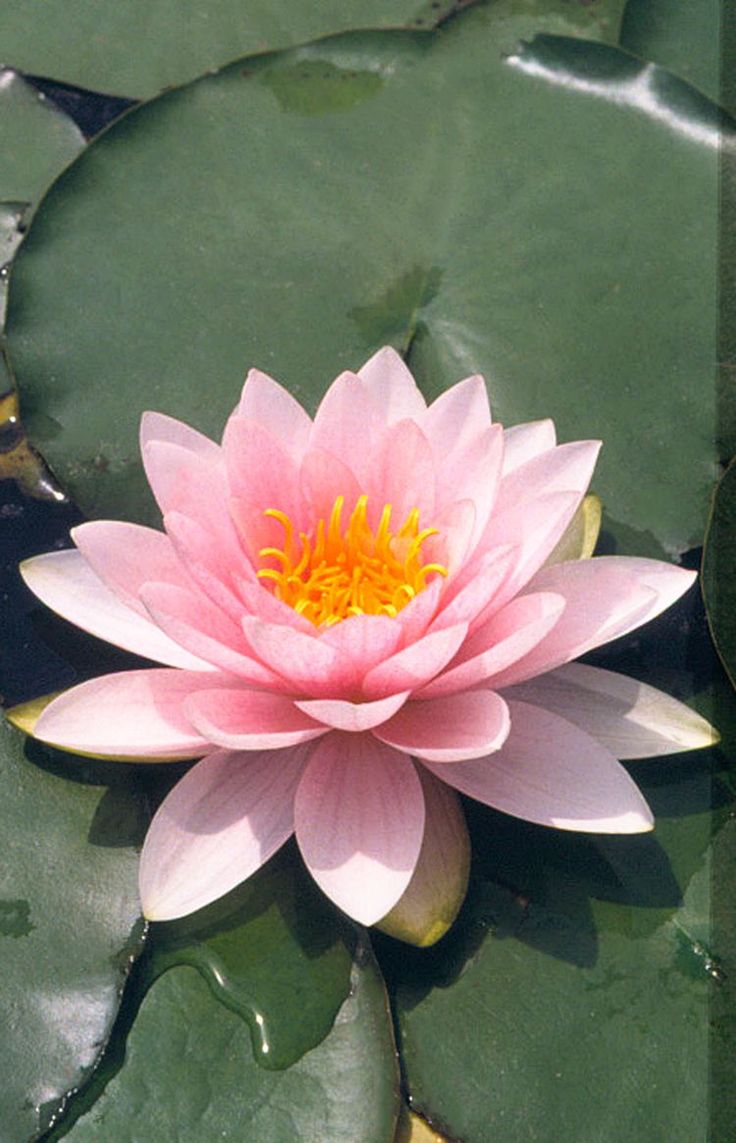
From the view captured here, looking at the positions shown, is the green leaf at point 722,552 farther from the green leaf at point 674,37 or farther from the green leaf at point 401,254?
the green leaf at point 674,37

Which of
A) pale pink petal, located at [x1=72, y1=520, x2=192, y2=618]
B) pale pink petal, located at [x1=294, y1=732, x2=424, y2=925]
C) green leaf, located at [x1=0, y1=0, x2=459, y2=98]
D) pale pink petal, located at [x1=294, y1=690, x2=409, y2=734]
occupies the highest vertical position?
green leaf, located at [x1=0, y1=0, x2=459, y2=98]

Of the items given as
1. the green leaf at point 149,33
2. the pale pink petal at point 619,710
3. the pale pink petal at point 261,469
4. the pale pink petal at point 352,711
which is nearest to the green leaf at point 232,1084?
the pale pink petal at point 352,711

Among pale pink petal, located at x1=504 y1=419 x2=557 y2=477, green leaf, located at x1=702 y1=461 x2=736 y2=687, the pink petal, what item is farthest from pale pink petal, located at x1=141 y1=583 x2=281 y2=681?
green leaf, located at x1=702 y1=461 x2=736 y2=687

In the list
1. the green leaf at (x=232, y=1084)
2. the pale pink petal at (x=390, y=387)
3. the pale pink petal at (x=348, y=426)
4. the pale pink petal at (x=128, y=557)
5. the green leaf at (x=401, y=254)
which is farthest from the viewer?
the green leaf at (x=401, y=254)

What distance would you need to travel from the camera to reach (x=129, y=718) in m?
1.95

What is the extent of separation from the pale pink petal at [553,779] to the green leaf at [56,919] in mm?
637

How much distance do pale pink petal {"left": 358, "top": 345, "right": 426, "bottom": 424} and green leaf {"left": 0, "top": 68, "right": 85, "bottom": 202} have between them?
4.18 feet

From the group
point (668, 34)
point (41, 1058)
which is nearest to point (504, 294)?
point (668, 34)

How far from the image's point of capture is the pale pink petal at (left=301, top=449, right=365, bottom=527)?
200 centimetres

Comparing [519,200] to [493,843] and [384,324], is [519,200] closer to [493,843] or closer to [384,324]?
[384,324]

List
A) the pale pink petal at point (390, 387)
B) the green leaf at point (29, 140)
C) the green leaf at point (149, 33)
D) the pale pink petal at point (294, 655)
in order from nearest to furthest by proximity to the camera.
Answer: the pale pink petal at point (294, 655), the pale pink petal at point (390, 387), the green leaf at point (29, 140), the green leaf at point (149, 33)

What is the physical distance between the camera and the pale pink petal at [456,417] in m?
2.08

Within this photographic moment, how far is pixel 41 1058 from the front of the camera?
182cm

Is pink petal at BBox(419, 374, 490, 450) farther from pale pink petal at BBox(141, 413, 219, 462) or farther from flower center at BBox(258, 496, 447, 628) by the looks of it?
pale pink petal at BBox(141, 413, 219, 462)
